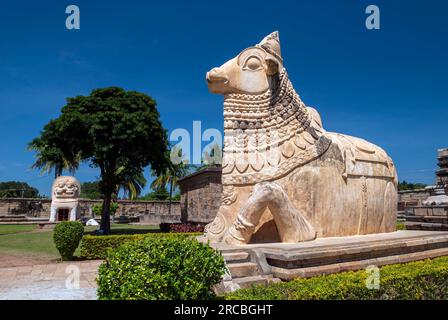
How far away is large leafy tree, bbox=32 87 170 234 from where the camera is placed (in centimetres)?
1741

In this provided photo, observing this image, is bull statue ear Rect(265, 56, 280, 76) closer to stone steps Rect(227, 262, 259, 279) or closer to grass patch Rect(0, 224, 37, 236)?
stone steps Rect(227, 262, 259, 279)

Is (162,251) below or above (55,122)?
below

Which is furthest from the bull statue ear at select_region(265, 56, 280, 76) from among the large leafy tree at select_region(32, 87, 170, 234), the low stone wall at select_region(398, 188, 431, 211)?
the low stone wall at select_region(398, 188, 431, 211)

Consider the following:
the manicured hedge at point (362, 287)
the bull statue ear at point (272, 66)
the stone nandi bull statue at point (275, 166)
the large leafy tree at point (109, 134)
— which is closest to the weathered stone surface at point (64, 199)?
the large leafy tree at point (109, 134)

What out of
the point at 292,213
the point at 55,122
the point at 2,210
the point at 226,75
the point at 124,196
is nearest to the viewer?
the point at 292,213

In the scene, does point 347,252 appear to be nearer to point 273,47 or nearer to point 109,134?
point 273,47

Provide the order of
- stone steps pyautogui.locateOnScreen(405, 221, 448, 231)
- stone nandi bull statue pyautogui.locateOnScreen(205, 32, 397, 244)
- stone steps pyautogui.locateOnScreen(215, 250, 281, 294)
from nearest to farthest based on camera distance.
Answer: stone steps pyautogui.locateOnScreen(215, 250, 281, 294), stone nandi bull statue pyautogui.locateOnScreen(205, 32, 397, 244), stone steps pyautogui.locateOnScreen(405, 221, 448, 231)

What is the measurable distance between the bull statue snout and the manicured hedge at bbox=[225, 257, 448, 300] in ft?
10.6

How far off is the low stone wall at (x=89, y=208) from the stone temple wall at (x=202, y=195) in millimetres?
12094

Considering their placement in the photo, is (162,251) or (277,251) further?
(277,251)

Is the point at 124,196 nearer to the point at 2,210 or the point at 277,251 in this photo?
the point at 2,210

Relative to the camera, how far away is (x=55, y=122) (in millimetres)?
17906
